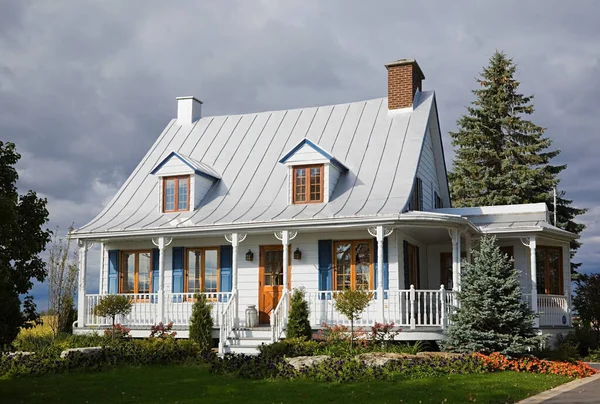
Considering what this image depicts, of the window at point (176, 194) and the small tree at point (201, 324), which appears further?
the window at point (176, 194)

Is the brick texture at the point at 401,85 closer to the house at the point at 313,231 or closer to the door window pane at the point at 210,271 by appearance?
the house at the point at 313,231

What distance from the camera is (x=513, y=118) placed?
3512 centimetres

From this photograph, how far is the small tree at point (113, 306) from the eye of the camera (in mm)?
19766

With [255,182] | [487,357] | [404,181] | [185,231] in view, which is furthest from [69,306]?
[487,357]

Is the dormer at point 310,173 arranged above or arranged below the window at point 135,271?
above

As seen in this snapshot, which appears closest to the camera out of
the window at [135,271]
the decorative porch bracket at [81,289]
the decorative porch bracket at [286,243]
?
the decorative porch bracket at [286,243]

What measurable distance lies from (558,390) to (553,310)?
344 inches

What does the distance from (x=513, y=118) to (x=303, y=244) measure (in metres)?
18.3

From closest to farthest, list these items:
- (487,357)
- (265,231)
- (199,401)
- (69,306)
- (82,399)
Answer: (199,401), (82,399), (487,357), (265,231), (69,306)

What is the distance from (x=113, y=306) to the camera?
19.8 metres

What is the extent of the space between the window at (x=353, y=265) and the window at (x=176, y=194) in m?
5.30

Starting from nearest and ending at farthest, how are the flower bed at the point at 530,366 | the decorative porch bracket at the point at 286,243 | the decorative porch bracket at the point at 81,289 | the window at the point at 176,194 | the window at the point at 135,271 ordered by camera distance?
the flower bed at the point at 530,366
the decorative porch bracket at the point at 286,243
the decorative porch bracket at the point at 81,289
the window at the point at 135,271
the window at the point at 176,194

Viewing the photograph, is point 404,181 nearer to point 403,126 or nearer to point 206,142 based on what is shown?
point 403,126

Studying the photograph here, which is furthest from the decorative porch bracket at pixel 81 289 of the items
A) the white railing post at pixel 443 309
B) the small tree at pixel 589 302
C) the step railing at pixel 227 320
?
the small tree at pixel 589 302
